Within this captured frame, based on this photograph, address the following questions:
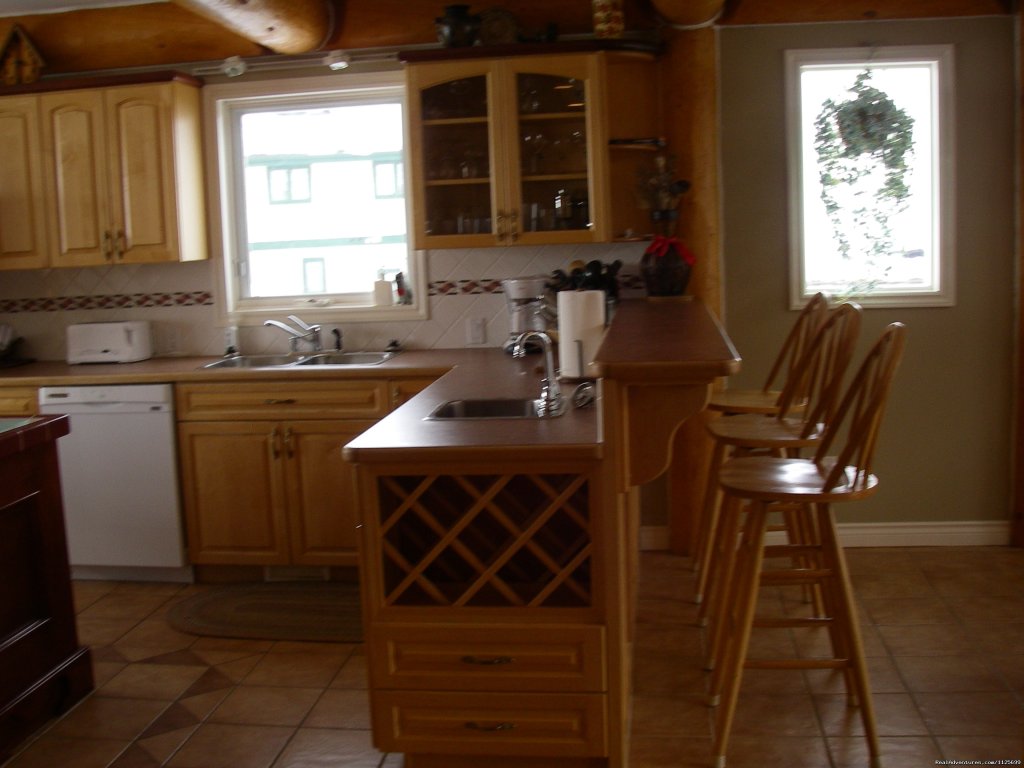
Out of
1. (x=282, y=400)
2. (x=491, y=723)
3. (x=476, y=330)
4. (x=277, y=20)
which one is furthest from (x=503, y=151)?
(x=491, y=723)

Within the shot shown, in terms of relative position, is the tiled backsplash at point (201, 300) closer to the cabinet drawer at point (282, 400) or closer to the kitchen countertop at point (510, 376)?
the kitchen countertop at point (510, 376)

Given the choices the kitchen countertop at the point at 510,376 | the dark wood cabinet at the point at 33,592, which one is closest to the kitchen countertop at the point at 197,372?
the kitchen countertop at the point at 510,376

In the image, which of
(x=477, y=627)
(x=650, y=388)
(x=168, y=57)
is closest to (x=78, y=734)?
(x=477, y=627)

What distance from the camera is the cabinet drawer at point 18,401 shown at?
4.38m

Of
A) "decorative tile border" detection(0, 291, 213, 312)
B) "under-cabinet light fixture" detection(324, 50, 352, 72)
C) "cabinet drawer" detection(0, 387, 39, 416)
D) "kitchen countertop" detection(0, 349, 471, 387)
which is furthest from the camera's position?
"decorative tile border" detection(0, 291, 213, 312)

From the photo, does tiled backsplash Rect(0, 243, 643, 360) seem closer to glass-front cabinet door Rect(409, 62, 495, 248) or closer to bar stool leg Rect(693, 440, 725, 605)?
glass-front cabinet door Rect(409, 62, 495, 248)

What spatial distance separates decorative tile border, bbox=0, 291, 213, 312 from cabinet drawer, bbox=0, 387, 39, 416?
2.19ft

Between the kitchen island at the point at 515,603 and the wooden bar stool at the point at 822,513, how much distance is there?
0.30 m

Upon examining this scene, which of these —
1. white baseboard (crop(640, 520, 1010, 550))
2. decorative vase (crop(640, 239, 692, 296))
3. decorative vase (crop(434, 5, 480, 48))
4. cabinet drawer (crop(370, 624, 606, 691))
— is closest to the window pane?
decorative vase (crop(434, 5, 480, 48))

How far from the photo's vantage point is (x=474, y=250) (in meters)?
4.64

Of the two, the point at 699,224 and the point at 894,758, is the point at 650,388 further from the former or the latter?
the point at 699,224

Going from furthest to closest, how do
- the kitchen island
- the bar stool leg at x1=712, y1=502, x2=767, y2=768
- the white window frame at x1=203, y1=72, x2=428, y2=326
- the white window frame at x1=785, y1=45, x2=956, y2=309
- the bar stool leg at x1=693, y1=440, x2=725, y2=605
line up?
the white window frame at x1=203, y1=72, x2=428, y2=326 < the white window frame at x1=785, y1=45, x2=956, y2=309 < the bar stool leg at x1=693, y1=440, x2=725, y2=605 < the bar stool leg at x1=712, y1=502, x2=767, y2=768 < the kitchen island

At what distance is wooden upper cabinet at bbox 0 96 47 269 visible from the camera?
4.53 meters

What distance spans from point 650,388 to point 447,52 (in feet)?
7.65
